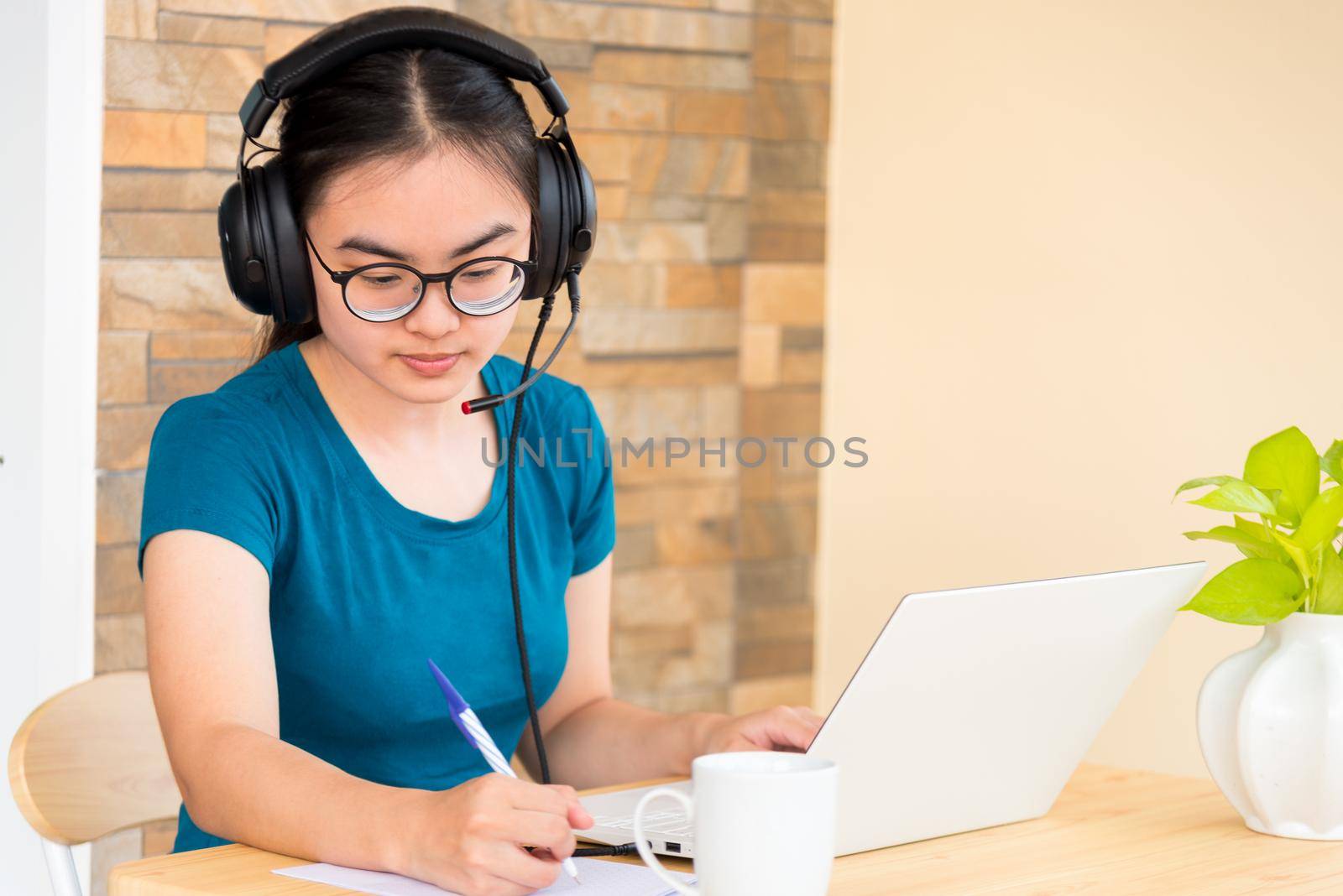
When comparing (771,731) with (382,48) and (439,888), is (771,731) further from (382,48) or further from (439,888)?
(382,48)

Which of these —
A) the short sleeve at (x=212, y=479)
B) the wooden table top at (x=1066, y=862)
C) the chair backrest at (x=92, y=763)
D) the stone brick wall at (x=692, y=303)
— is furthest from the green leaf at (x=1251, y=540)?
the stone brick wall at (x=692, y=303)

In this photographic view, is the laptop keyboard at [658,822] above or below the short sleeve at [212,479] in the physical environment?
below

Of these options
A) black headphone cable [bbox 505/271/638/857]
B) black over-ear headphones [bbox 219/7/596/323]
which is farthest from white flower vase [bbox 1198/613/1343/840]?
black over-ear headphones [bbox 219/7/596/323]

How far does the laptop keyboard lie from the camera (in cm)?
98

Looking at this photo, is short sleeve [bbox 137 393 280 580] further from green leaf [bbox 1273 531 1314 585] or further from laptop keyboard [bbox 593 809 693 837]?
green leaf [bbox 1273 531 1314 585]

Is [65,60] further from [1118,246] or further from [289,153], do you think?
[1118,246]

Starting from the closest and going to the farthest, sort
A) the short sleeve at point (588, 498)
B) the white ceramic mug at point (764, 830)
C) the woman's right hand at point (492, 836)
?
the white ceramic mug at point (764, 830)
the woman's right hand at point (492, 836)
the short sleeve at point (588, 498)

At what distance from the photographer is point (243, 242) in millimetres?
1163

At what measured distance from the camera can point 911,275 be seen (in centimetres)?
235

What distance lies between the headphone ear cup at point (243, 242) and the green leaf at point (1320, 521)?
0.81m

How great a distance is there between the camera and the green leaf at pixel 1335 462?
43.3 inches

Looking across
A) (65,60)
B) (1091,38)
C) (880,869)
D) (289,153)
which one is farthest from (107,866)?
(1091,38)

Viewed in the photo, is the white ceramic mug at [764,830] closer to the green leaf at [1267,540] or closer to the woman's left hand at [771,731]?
the woman's left hand at [771,731]

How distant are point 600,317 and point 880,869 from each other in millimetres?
1468
